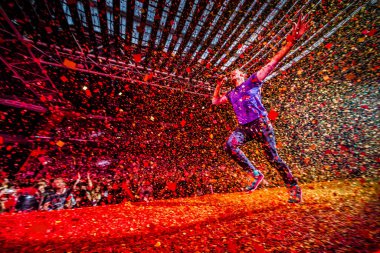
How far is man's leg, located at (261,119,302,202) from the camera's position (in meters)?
2.56

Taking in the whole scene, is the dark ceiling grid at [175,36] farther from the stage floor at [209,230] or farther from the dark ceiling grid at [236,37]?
the stage floor at [209,230]

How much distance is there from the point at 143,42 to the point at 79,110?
7162 millimetres

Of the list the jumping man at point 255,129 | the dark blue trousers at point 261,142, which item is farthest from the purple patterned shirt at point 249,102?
the dark blue trousers at point 261,142

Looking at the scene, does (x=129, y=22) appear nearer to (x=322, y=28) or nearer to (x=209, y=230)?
(x=209, y=230)

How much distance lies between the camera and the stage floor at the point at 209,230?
1.35m

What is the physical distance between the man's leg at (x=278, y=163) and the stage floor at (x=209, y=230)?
0.22 m

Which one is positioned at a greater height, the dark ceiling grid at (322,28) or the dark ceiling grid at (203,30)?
the dark ceiling grid at (203,30)

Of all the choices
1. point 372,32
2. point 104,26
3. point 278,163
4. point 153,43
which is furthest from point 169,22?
point 372,32

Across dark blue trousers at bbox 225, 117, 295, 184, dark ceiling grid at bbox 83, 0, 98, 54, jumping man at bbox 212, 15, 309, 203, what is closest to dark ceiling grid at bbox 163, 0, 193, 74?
dark ceiling grid at bbox 83, 0, 98, 54

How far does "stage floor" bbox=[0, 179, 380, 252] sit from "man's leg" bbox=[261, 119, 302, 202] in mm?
223

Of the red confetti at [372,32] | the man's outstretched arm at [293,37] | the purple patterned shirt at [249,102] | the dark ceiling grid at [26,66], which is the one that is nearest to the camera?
the man's outstretched arm at [293,37]

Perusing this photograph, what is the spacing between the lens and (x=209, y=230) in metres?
1.67

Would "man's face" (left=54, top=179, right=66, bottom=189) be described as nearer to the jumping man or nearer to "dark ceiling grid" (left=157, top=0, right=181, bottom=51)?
"dark ceiling grid" (left=157, top=0, right=181, bottom=51)

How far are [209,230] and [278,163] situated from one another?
5.19 feet
